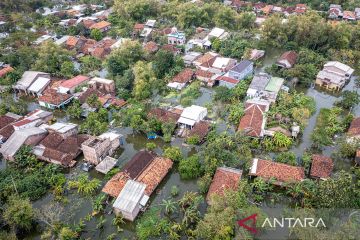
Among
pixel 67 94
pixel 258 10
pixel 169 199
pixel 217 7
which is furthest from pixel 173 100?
pixel 258 10

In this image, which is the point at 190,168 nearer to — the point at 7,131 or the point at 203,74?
the point at 203,74

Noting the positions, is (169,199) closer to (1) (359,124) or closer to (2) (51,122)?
(2) (51,122)

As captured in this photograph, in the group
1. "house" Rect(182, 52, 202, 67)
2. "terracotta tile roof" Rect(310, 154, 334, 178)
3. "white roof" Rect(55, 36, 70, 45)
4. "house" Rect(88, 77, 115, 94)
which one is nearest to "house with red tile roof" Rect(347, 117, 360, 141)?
"terracotta tile roof" Rect(310, 154, 334, 178)

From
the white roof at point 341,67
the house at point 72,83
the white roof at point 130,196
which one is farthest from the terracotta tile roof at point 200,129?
the white roof at point 341,67

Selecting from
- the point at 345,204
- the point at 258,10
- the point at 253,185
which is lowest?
the point at 258,10

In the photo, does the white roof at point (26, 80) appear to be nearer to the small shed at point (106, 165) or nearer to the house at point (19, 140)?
the house at point (19, 140)

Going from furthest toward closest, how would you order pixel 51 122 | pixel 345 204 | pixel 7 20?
pixel 7 20 < pixel 51 122 < pixel 345 204

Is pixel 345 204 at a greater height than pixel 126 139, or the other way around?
pixel 345 204

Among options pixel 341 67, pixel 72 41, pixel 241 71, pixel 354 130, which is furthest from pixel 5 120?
pixel 341 67
